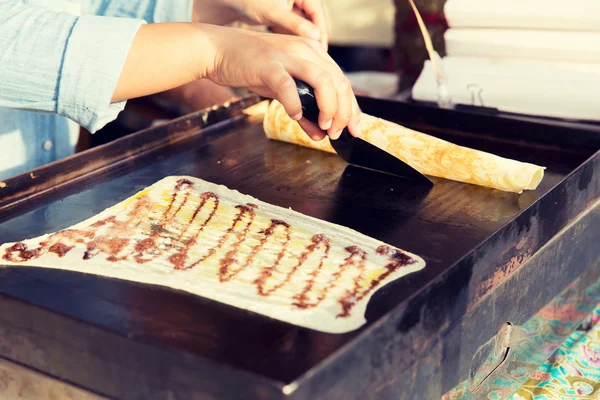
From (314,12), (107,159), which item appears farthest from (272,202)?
(314,12)

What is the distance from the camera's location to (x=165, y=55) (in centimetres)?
149

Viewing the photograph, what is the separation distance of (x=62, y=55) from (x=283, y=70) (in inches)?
17.4

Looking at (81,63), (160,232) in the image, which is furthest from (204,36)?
(160,232)

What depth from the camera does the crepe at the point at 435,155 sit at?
1.69 meters

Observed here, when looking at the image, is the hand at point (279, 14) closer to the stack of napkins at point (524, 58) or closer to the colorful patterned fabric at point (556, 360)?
the stack of napkins at point (524, 58)

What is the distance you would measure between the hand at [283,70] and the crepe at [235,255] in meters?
0.23

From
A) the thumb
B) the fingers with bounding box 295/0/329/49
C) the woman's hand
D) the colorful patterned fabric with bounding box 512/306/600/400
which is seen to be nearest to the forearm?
the woman's hand

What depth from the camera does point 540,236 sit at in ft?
4.95

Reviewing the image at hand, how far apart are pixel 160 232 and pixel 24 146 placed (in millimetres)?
823

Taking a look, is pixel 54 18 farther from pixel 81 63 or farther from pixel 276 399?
pixel 276 399

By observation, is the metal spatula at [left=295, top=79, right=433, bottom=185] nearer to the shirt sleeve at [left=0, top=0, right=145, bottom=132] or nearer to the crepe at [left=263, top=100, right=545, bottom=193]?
the crepe at [left=263, top=100, right=545, bottom=193]

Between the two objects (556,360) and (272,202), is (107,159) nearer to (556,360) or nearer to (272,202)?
(272,202)

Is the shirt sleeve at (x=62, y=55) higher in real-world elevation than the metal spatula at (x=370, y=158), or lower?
higher

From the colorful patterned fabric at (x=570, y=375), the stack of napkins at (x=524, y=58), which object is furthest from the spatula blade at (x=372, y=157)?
the stack of napkins at (x=524, y=58)
